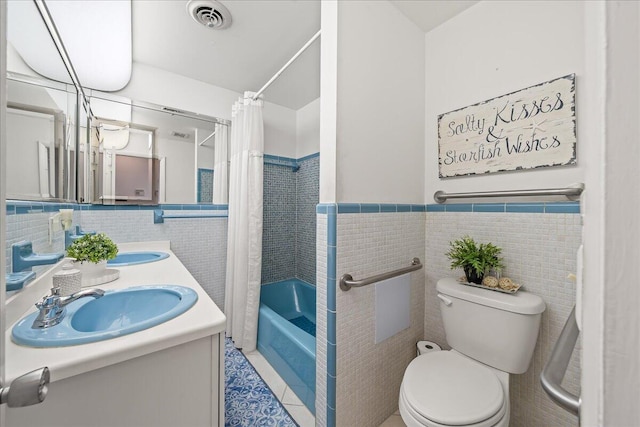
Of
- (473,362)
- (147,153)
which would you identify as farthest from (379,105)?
(147,153)

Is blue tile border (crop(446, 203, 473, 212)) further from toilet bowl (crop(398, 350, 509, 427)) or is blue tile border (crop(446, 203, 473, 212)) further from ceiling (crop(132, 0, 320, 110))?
ceiling (crop(132, 0, 320, 110))

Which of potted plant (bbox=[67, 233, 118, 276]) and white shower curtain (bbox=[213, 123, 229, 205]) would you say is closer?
potted plant (bbox=[67, 233, 118, 276])

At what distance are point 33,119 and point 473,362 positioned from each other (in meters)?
1.95

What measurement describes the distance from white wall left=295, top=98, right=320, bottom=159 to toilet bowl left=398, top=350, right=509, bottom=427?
196 centimetres

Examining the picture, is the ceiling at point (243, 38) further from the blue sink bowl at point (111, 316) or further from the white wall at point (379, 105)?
→ the blue sink bowl at point (111, 316)

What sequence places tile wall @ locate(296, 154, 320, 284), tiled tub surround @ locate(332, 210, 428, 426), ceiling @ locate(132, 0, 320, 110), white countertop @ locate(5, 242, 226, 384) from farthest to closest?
tile wall @ locate(296, 154, 320, 284), ceiling @ locate(132, 0, 320, 110), tiled tub surround @ locate(332, 210, 428, 426), white countertop @ locate(5, 242, 226, 384)

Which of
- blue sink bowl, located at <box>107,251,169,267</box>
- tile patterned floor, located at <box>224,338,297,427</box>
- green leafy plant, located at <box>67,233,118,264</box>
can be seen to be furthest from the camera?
blue sink bowl, located at <box>107,251,169,267</box>

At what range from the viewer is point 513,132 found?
1164 millimetres

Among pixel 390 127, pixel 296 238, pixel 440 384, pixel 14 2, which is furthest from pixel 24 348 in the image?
pixel 296 238

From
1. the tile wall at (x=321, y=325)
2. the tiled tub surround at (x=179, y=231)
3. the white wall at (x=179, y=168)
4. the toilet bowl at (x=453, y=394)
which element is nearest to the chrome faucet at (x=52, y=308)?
the tiled tub surround at (x=179, y=231)

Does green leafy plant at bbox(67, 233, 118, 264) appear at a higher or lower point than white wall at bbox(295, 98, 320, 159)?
lower

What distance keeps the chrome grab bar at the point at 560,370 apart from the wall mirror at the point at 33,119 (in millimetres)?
1267

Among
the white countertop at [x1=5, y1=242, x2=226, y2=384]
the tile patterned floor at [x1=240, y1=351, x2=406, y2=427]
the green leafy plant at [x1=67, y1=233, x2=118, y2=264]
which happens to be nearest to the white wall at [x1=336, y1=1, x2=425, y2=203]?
the white countertop at [x1=5, y1=242, x2=226, y2=384]

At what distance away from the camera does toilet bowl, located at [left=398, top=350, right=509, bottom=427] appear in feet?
2.61
